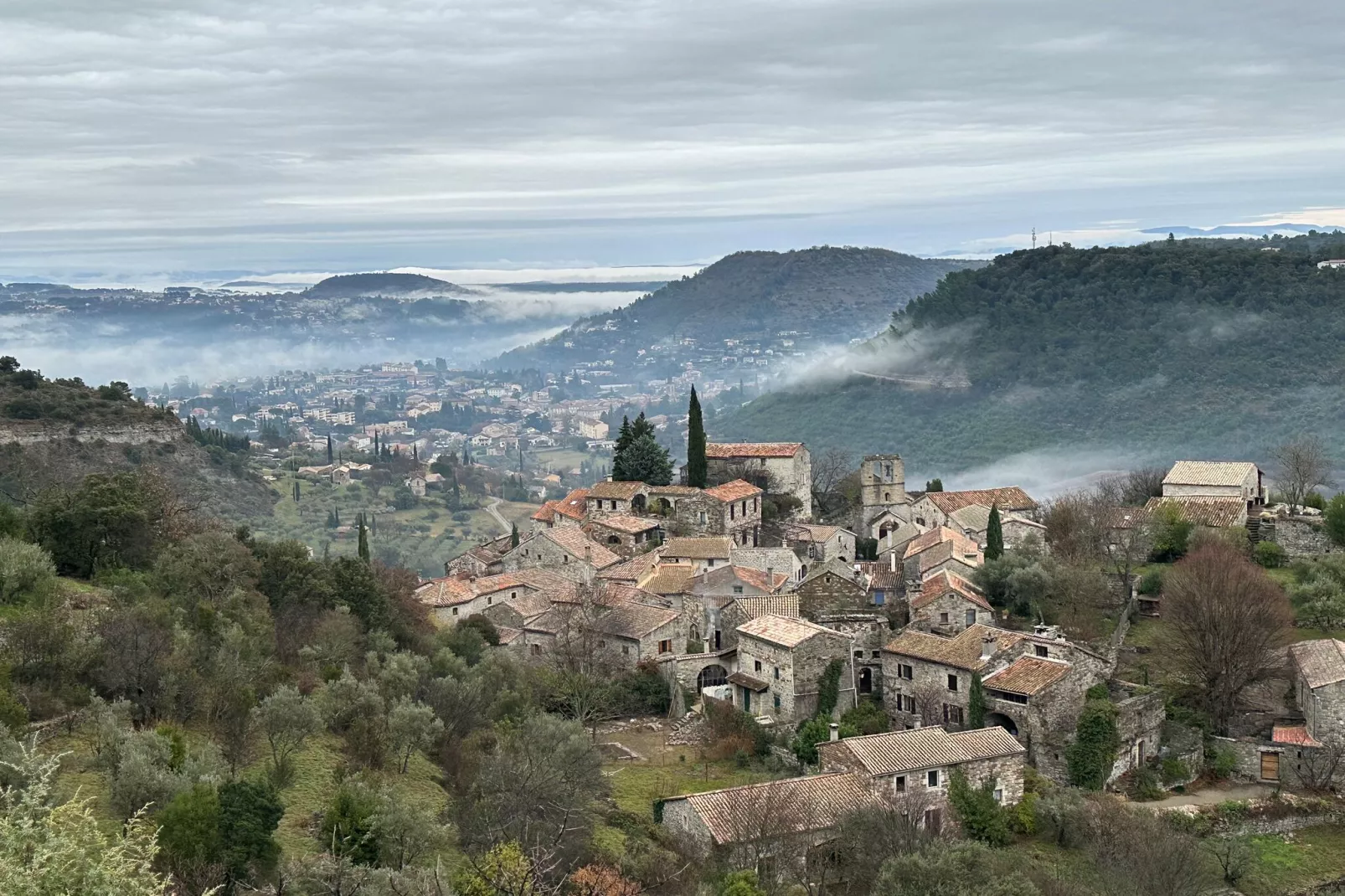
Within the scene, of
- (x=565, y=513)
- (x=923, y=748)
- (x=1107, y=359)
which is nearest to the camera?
(x=923, y=748)

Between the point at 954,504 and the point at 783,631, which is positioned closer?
the point at 783,631

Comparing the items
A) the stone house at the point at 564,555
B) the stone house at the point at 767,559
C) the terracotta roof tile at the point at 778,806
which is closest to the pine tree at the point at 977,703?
the terracotta roof tile at the point at 778,806

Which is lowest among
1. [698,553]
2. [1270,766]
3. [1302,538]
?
[1270,766]

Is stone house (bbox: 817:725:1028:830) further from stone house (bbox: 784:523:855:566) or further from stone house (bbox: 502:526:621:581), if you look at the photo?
stone house (bbox: 784:523:855:566)

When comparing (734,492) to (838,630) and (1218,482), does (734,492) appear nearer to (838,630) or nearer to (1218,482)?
(838,630)

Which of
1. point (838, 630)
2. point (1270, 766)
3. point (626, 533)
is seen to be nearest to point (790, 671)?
point (838, 630)

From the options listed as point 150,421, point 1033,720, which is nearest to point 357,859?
point 1033,720
